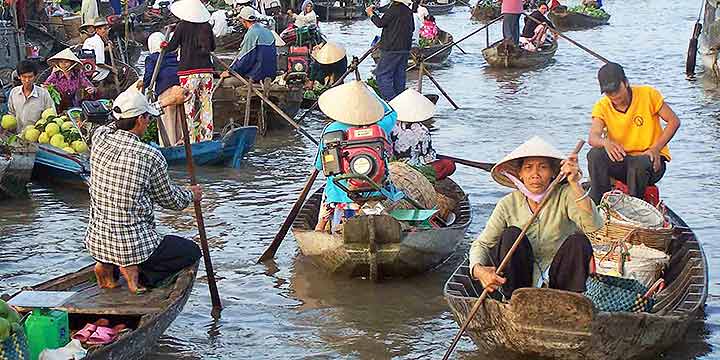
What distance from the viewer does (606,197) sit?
6.30 metres

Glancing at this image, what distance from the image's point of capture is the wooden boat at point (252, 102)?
11914mm

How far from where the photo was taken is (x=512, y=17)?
58.1 feet

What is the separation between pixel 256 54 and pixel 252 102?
1.67 feet

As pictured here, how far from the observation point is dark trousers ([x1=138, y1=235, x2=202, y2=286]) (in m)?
5.72

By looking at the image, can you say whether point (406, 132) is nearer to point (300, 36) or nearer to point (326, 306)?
point (326, 306)

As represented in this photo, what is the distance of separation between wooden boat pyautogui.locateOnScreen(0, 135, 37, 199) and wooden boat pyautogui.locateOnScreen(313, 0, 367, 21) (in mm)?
19120

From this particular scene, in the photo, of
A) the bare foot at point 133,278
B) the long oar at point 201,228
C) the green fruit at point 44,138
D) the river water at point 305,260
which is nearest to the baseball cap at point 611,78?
the river water at point 305,260

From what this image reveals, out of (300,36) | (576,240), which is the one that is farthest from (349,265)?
(300,36)

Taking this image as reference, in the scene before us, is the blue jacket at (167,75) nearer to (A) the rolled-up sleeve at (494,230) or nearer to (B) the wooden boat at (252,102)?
(B) the wooden boat at (252,102)

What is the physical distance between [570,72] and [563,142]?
6.01 m

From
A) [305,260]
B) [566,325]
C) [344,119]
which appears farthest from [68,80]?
[566,325]

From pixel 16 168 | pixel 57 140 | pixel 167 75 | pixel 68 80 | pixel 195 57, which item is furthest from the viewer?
pixel 68 80

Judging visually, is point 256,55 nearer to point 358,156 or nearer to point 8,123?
point 8,123

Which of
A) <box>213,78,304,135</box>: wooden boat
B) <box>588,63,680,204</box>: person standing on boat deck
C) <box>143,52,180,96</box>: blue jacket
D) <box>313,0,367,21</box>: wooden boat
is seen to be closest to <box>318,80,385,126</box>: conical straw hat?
<box>588,63,680,204</box>: person standing on boat deck
